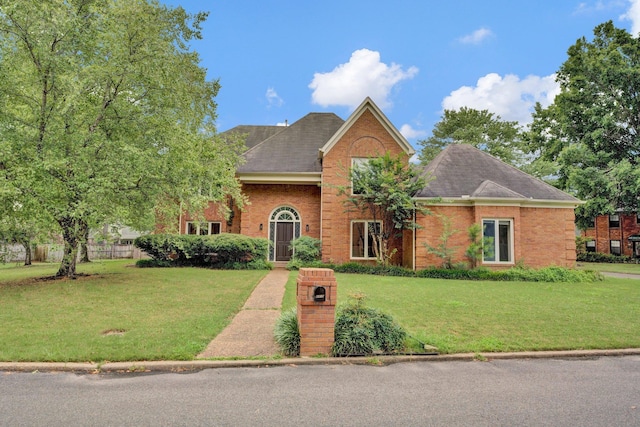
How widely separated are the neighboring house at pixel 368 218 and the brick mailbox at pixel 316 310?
11.4m

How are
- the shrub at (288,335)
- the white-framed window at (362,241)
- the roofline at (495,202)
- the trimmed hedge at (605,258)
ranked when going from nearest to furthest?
the shrub at (288,335), the roofline at (495,202), the white-framed window at (362,241), the trimmed hedge at (605,258)

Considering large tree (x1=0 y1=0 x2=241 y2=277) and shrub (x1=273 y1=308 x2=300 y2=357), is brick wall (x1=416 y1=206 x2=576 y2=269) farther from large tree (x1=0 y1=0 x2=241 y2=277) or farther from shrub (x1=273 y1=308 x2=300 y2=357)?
shrub (x1=273 y1=308 x2=300 y2=357)

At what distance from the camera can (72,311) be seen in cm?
746

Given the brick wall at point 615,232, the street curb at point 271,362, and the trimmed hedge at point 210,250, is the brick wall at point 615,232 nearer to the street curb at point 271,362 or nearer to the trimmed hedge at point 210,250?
the trimmed hedge at point 210,250

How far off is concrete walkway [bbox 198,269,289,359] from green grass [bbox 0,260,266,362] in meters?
0.20

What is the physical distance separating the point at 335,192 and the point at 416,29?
7.87 metres

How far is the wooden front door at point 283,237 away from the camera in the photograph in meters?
19.2

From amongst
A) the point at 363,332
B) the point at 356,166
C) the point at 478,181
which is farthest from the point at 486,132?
the point at 363,332

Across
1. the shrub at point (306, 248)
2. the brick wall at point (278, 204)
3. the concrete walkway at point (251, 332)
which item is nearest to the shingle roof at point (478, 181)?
the shrub at point (306, 248)

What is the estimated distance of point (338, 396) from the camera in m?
3.92

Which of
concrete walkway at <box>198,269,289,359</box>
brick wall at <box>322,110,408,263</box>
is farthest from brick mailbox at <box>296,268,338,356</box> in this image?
brick wall at <box>322,110,408,263</box>

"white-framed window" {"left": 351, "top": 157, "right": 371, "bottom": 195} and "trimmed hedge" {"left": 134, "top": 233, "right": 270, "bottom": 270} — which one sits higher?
"white-framed window" {"left": 351, "top": 157, "right": 371, "bottom": 195}

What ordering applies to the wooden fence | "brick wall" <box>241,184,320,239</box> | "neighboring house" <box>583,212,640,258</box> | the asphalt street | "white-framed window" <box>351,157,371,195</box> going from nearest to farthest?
the asphalt street < "white-framed window" <box>351,157,371,195</box> < "brick wall" <box>241,184,320,239</box> < the wooden fence < "neighboring house" <box>583,212,640,258</box>

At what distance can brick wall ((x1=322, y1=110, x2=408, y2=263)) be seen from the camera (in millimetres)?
17797
